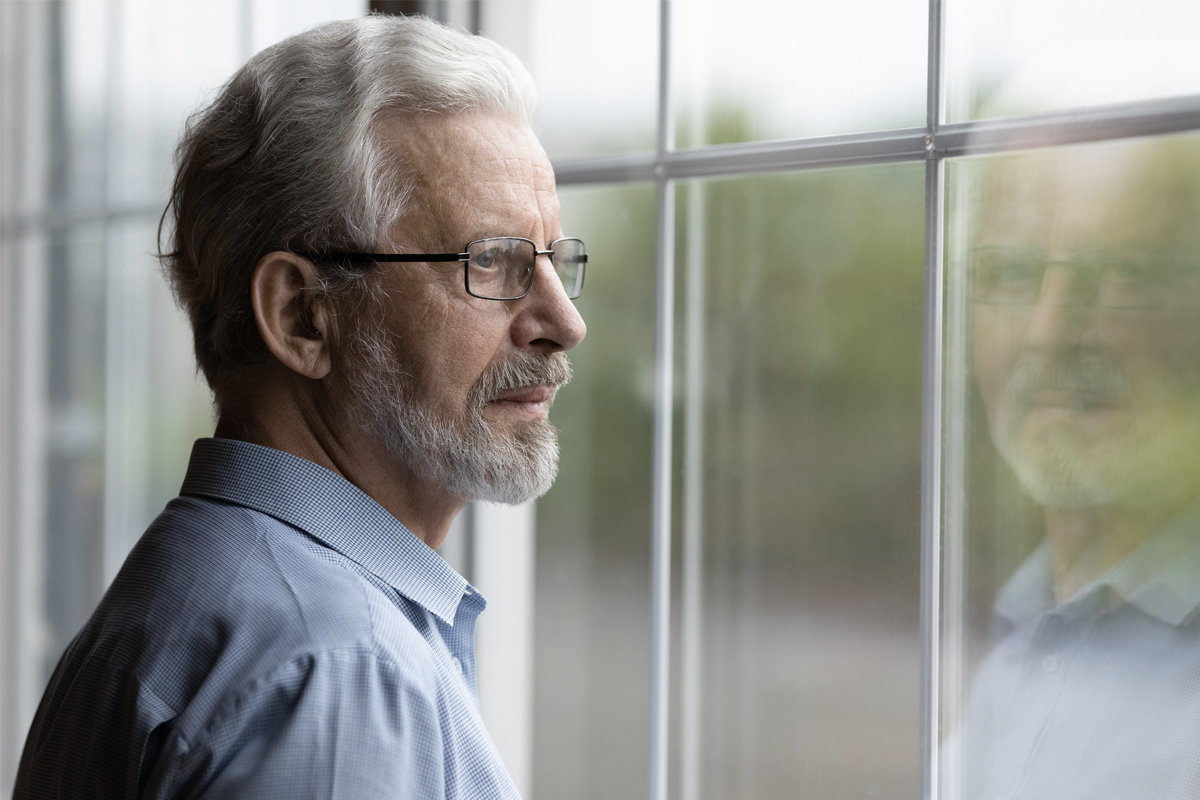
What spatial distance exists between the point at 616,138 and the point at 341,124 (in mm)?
767

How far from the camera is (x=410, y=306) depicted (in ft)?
4.59

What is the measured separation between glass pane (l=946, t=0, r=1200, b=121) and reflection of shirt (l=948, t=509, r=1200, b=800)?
23.5 inches

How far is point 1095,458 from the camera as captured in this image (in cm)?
138

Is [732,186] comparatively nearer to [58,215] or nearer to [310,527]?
[310,527]

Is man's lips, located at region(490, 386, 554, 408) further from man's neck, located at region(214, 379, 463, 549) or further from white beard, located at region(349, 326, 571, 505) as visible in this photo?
man's neck, located at region(214, 379, 463, 549)

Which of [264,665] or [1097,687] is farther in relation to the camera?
[1097,687]

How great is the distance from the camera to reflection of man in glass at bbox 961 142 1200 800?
4.32 ft

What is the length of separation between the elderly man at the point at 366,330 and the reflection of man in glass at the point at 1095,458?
2.21 ft

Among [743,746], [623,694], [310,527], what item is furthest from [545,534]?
[310,527]

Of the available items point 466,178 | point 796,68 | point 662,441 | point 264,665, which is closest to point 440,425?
point 466,178

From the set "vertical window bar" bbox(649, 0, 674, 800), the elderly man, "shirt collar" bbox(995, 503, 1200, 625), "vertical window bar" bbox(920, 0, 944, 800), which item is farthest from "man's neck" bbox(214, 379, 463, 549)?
"shirt collar" bbox(995, 503, 1200, 625)

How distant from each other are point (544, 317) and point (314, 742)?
2.34 ft

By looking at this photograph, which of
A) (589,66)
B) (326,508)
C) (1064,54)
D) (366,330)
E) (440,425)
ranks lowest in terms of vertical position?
(326,508)

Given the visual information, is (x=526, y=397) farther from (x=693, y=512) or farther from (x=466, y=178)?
(x=693, y=512)
